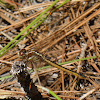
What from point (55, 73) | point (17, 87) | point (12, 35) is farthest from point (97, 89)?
point (12, 35)

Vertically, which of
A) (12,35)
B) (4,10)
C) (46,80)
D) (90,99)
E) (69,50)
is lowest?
(90,99)

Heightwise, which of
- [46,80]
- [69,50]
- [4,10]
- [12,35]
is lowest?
[46,80]

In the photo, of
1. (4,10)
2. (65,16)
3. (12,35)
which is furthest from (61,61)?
(4,10)

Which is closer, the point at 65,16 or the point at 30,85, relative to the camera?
the point at 30,85

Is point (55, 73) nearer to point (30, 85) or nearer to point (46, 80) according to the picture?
point (46, 80)

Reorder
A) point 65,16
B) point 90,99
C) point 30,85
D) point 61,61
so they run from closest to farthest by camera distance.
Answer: point 30,85 → point 90,99 → point 61,61 → point 65,16

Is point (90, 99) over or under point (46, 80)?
under

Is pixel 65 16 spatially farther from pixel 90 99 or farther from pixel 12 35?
pixel 90 99

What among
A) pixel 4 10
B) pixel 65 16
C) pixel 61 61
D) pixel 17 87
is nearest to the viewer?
pixel 17 87

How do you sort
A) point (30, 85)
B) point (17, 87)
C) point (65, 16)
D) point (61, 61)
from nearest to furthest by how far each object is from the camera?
1. point (30, 85)
2. point (17, 87)
3. point (61, 61)
4. point (65, 16)
